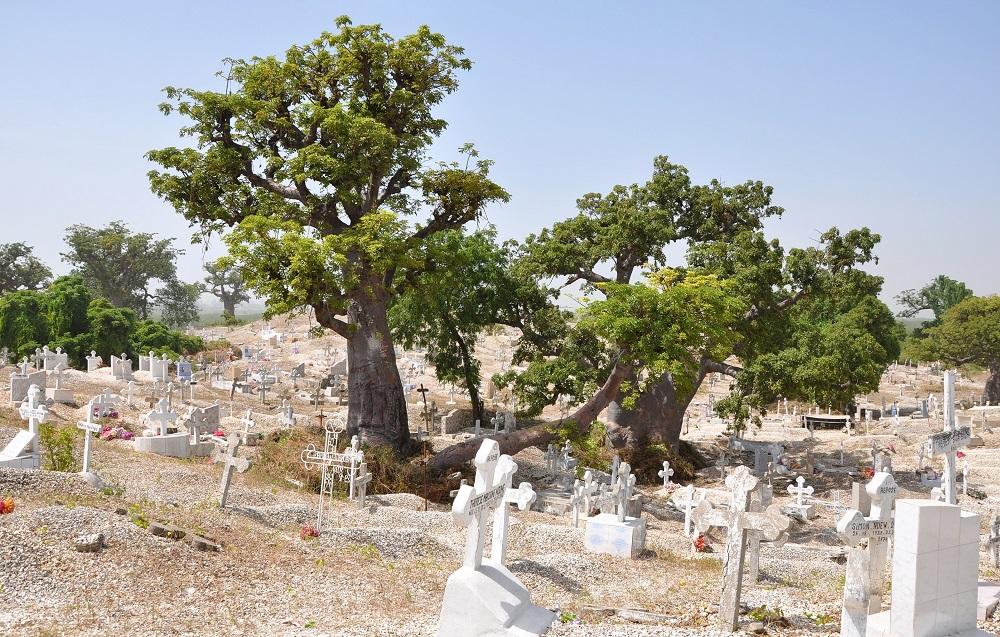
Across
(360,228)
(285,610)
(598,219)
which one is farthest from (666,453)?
(285,610)

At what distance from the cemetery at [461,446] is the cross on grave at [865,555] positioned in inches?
1.2

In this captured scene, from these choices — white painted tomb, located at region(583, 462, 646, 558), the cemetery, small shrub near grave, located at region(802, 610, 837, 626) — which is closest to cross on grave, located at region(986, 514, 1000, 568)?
the cemetery

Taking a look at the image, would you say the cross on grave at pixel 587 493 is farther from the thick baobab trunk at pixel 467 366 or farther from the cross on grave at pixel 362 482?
the thick baobab trunk at pixel 467 366

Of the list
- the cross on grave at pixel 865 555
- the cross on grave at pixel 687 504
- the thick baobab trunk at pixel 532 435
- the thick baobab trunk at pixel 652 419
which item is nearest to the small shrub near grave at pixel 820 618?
the cross on grave at pixel 865 555

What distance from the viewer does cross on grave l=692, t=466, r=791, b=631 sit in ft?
30.6

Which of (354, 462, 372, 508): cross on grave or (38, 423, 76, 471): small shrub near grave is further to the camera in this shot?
(354, 462, 372, 508): cross on grave

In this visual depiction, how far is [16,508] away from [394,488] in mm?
8213

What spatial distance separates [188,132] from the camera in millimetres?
19641

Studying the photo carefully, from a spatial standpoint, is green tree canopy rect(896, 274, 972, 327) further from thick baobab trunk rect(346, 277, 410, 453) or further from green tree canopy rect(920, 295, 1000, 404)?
thick baobab trunk rect(346, 277, 410, 453)

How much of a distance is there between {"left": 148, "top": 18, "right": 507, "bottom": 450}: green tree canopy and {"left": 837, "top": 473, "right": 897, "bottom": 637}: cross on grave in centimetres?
1083

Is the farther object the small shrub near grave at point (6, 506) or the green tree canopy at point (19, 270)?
the green tree canopy at point (19, 270)

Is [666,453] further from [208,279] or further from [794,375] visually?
[208,279]

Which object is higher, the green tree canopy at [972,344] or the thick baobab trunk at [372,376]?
the green tree canopy at [972,344]

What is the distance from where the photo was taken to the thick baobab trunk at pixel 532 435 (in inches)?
759
